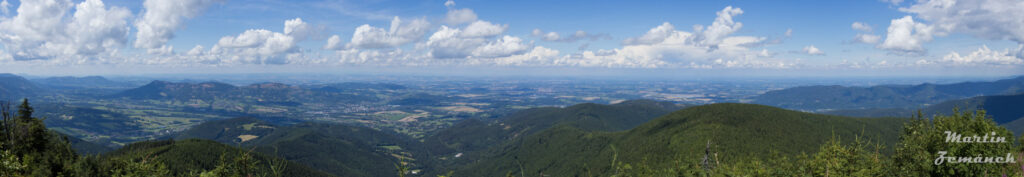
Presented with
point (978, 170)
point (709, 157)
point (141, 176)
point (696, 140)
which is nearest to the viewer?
point (141, 176)

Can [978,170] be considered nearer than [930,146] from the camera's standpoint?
Yes

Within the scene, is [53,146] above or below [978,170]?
below

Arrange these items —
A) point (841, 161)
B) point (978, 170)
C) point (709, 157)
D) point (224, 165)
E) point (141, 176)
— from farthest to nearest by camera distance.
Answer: point (978, 170) < point (709, 157) < point (841, 161) < point (141, 176) < point (224, 165)

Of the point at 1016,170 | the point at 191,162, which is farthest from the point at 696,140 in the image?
the point at 191,162

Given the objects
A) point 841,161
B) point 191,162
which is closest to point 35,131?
point 841,161

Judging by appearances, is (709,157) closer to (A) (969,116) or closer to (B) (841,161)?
(B) (841,161)

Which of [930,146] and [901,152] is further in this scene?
[901,152]

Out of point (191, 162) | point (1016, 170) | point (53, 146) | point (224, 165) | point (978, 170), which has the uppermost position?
point (224, 165)

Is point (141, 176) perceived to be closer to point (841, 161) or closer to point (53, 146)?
point (841, 161)

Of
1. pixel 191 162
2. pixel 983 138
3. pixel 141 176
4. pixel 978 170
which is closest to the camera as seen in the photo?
pixel 141 176
